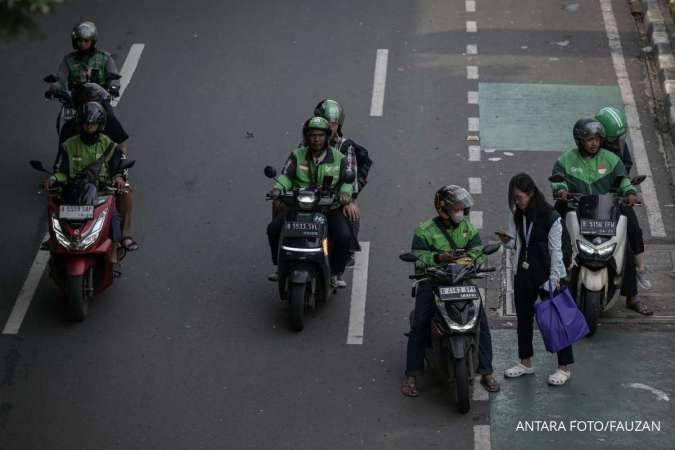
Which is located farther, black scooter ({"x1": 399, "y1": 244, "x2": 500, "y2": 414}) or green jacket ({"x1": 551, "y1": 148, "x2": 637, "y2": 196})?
green jacket ({"x1": 551, "y1": 148, "x2": 637, "y2": 196})

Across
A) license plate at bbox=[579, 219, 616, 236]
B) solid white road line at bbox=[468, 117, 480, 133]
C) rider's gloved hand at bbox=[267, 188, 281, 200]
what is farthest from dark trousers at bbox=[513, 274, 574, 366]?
solid white road line at bbox=[468, 117, 480, 133]

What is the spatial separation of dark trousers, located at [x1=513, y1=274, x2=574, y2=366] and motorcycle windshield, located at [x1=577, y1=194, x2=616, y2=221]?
1260mm

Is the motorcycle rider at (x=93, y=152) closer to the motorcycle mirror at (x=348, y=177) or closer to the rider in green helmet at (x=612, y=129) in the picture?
the motorcycle mirror at (x=348, y=177)

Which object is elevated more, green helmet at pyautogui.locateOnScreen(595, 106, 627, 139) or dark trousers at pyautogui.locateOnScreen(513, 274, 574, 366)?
green helmet at pyautogui.locateOnScreen(595, 106, 627, 139)

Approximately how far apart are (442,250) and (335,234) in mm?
1807

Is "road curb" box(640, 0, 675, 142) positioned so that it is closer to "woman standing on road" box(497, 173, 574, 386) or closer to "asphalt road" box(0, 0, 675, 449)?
"asphalt road" box(0, 0, 675, 449)

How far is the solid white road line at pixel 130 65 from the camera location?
60.6 ft

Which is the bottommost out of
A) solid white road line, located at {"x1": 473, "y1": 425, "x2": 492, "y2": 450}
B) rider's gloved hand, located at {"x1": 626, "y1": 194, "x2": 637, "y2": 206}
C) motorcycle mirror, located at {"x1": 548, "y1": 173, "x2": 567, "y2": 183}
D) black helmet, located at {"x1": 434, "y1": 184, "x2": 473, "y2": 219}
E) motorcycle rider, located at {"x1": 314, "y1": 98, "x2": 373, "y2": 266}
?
solid white road line, located at {"x1": 473, "y1": 425, "x2": 492, "y2": 450}

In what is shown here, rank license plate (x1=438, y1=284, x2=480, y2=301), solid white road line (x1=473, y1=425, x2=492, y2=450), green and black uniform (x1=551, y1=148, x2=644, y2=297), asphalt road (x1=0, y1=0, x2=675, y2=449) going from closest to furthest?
solid white road line (x1=473, y1=425, x2=492, y2=450) < license plate (x1=438, y1=284, x2=480, y2=301) < asphalt road (x1=0, y1=0, x2=675, y2=449) < green and black uniform (x1=551, y1=148, x2=644, y2=297)

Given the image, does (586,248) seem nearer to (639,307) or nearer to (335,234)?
(639,307)

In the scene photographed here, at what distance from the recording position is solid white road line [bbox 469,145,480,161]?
16.2m

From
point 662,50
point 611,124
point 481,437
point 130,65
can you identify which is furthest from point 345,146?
point 662,50

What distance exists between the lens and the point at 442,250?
1136 centimetres

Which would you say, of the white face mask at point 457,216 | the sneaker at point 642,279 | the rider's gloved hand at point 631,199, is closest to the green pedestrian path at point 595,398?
the sneaker at point 642,279
